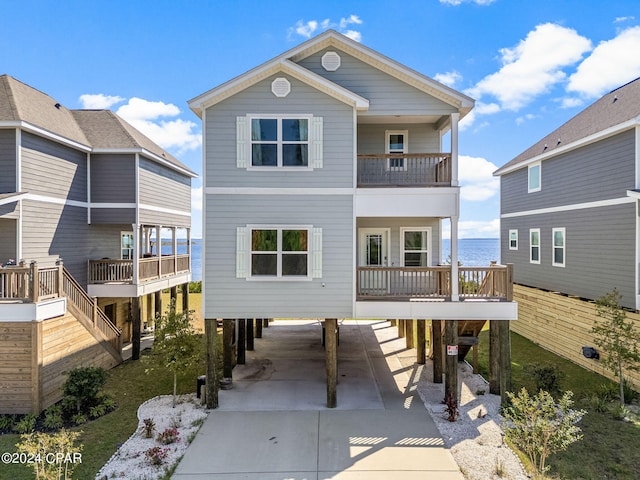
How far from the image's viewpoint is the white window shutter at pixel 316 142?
1046 cm

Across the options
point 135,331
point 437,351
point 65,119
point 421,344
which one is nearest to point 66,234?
point 135,331

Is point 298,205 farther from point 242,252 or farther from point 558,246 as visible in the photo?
point 558,246

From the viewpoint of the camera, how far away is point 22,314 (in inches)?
393

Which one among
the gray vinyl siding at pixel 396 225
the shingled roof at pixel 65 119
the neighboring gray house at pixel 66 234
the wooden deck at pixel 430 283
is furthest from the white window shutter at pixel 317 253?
the shingled roof at pixel 65 119

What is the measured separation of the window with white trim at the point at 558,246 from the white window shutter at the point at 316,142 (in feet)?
38.5

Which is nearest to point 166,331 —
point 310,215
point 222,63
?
point 310,215

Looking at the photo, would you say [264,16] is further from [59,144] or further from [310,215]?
[310,215]

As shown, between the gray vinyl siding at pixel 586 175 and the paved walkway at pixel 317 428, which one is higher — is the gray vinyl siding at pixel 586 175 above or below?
above

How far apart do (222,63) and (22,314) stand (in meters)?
16.1

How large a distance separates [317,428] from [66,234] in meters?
11.5

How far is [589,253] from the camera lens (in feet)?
46.0

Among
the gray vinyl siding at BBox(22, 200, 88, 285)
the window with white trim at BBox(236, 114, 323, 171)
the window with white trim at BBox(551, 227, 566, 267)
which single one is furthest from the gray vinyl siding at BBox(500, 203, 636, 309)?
the gray vinyl siding at BBox(22, 200, 88, 285)

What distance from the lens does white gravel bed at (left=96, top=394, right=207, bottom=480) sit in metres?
7.43

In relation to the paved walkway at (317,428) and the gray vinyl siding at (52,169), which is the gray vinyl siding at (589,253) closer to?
the paved walkway at (317,428)
